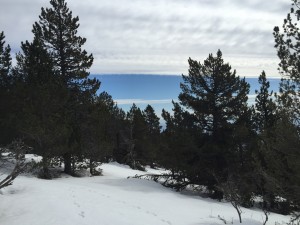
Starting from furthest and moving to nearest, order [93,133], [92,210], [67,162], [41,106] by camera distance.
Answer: [93,133] < [67,162] < [41,106] < [92,210]

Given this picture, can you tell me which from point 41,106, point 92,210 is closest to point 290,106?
point 92,210

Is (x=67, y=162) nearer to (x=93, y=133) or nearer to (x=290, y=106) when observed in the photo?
(x=93, y=133)

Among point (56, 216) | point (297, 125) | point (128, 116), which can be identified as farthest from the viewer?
point (128, 116)

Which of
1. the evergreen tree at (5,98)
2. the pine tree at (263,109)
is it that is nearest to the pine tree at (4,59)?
the evergreen tree at (5,98)

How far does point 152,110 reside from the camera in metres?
61.0

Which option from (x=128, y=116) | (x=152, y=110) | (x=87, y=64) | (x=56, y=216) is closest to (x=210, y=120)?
(x=87, y=64)

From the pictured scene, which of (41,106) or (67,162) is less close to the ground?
(41,106)

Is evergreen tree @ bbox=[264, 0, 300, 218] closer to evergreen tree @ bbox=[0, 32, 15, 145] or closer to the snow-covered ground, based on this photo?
the snow-covered ground

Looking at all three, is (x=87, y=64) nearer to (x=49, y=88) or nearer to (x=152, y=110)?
(x=49, y=88)

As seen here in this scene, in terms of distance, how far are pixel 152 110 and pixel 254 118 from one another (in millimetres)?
39139

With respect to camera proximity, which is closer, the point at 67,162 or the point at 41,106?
the point at 41,106

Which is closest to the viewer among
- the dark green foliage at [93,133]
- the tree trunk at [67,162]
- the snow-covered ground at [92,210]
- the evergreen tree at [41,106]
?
the snow-covered ground at [92,210]

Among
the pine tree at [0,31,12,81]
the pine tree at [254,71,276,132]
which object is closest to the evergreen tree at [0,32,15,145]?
the pine tree at [0,31,12,81]

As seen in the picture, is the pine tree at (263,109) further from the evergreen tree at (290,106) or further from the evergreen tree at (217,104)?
the evergreen tree at (290,106)
